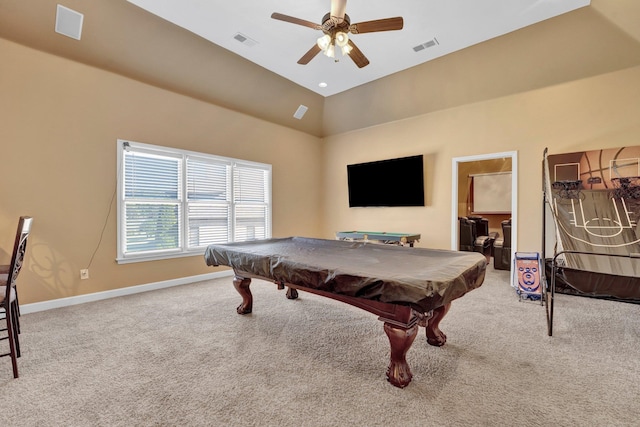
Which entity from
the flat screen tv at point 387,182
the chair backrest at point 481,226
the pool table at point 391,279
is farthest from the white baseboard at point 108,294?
the chair backrest at point 481,226

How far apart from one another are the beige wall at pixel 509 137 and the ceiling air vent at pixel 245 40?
9.53 ft

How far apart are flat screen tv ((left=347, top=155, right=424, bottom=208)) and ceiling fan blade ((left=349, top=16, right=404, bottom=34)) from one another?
2.82 m

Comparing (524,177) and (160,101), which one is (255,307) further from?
(524,177)

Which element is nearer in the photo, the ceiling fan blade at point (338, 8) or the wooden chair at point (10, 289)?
the wooden chair at point (10, 289)

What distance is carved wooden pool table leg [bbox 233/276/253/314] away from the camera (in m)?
2.95

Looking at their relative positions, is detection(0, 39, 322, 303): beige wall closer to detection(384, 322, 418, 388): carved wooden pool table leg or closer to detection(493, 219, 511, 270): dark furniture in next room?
detection(384, 322, 418, 388): carved wooden pool table leg

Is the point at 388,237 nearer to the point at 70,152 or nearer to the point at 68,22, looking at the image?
the point at 70,152

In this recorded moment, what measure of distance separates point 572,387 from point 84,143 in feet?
17.0

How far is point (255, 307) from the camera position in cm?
324

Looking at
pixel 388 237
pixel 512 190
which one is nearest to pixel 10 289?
pixel 388 237

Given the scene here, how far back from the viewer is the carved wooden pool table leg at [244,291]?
2945 mm

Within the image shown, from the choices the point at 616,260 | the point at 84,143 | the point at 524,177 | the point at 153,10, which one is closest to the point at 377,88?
the point at 524,177

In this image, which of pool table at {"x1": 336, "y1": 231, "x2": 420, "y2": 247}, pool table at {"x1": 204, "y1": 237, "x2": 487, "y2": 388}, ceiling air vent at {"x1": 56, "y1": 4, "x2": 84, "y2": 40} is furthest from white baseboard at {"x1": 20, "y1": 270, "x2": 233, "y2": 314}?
ceiling air vent at {"x1": 56, "y1": 4, "x2": 84, "y2": 40}

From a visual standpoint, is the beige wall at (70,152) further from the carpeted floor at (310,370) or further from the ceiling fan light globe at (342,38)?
the ceiling fan light globe at (342,38)
